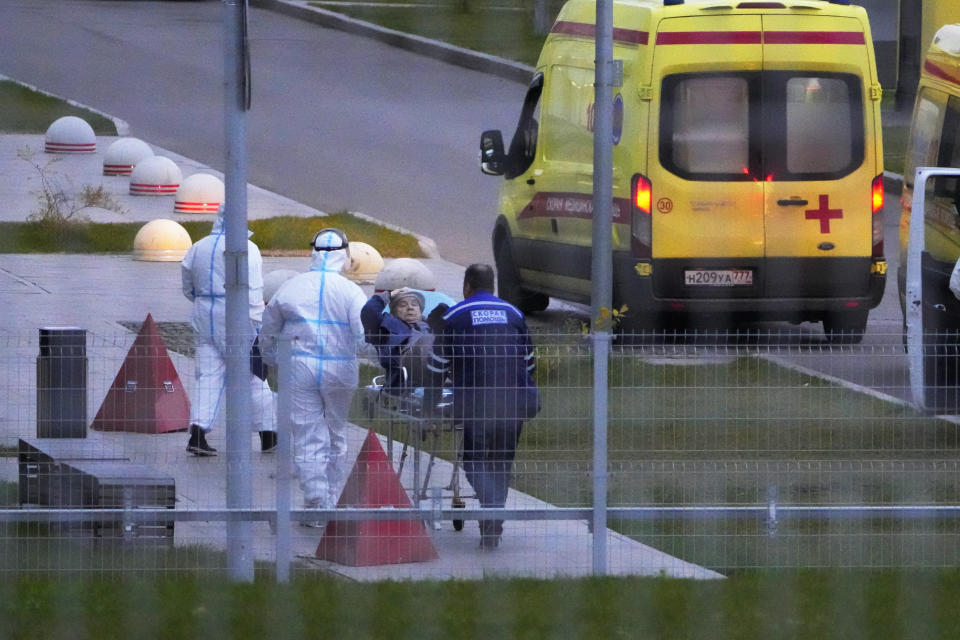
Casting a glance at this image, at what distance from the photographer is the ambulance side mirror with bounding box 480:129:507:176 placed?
10250 mm

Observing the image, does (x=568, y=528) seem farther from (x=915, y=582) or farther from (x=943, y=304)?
(x=943, y=304)

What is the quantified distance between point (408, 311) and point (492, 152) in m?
3.62

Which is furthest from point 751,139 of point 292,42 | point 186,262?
A: point 292,42

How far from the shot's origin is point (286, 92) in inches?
771

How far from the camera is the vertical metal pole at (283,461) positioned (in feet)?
17.2

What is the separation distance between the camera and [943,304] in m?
8.00

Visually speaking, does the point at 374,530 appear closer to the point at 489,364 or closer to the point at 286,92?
the point at 489,364

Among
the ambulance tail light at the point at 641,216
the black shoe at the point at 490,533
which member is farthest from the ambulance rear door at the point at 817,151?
the black shoe at the point at 490,533

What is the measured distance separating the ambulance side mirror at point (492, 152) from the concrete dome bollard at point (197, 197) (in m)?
4.33

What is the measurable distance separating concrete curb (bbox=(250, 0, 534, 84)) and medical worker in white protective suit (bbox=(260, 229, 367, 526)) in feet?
37.8

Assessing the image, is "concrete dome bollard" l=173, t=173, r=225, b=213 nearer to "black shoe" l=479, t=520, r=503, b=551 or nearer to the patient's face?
the patient's face

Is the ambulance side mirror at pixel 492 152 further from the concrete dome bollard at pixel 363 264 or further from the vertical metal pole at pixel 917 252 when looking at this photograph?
the vertical metal pole at pixel 917 252

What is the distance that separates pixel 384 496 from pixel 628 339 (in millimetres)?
3470

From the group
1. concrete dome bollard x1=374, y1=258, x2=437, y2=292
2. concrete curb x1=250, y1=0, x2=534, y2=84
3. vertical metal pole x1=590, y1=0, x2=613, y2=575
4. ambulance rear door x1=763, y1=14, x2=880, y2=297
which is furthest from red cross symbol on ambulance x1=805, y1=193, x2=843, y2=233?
concrete curb x1=250, y1=0, x2=534, y2=84
